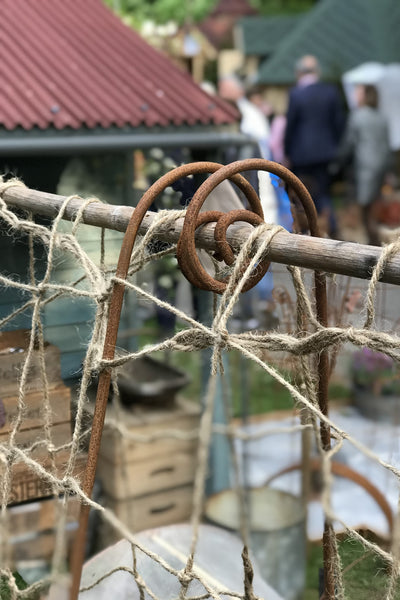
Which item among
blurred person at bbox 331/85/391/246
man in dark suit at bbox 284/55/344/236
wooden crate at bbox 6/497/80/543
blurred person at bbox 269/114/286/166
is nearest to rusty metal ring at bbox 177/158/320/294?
wooden crate at bbox 6/497/80/543

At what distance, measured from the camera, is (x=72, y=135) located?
3074 millimetres

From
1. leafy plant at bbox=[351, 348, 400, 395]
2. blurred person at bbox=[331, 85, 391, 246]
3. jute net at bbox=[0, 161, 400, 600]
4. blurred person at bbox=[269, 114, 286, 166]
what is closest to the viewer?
jute net at bbox=[0, 161, 400, 600]

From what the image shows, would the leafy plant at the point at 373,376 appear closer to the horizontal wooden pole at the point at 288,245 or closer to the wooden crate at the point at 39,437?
the wooden crate at the point at 39,437

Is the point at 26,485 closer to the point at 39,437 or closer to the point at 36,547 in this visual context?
the point at 39,437

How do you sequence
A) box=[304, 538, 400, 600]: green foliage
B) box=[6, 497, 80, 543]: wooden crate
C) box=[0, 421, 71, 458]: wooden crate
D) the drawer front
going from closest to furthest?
box=[304, 538, 400, 600]: green foliage < box=[0, 421, 71, 458]: wooden crate < box=[6, 497, 80, 543]: wooden crate < the drawer front

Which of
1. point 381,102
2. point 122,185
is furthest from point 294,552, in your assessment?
point 381,102

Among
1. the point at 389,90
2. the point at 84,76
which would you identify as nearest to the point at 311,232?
the point at 84,76

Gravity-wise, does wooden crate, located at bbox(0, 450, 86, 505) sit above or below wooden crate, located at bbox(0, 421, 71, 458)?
below

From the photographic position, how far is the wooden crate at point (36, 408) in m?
1.68

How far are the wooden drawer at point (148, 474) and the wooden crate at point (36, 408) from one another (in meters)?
1.65

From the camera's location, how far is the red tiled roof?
307 cm

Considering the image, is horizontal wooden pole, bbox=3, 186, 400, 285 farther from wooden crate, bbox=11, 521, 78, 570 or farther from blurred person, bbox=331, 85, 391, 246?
blurred person, bbox=331, 85, 391, 246

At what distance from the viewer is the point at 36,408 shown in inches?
66.9

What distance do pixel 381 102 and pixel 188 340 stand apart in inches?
361
